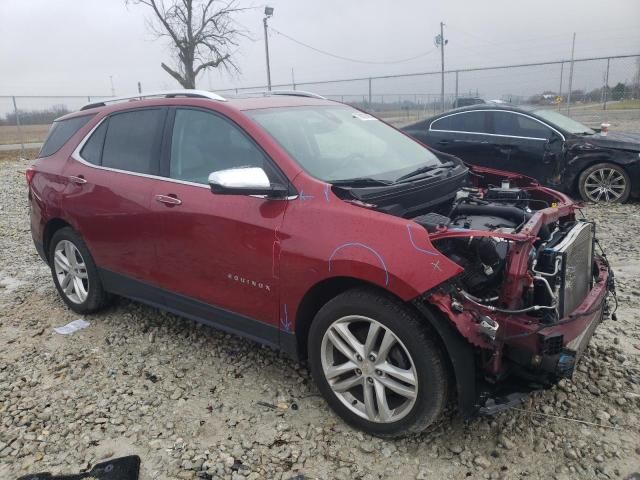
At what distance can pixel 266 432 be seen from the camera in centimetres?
290

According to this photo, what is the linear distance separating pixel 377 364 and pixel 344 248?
1.99 feet

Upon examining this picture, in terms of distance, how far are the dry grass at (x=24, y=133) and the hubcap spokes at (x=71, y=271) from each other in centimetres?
A: 1794

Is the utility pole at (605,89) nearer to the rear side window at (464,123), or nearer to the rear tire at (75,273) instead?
the rear side window at (464,123)

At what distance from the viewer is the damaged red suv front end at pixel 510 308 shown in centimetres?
238

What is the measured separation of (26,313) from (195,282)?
2.23 metres

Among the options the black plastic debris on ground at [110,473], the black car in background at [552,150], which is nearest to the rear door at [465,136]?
the black car in background at [552,150]

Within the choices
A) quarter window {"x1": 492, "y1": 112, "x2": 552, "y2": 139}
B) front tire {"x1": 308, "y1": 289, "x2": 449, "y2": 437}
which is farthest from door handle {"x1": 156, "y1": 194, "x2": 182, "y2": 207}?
quarter window {"x1": 492, "y1": 112, "x2": 552, "y2": 139}

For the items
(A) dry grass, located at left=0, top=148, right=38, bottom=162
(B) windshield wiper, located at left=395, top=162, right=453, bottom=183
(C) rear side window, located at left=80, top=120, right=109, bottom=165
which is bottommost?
(A) dry grass, located at left=0, top=148, right=38, bottom=162

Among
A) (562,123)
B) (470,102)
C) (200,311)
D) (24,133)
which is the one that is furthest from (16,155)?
(200,311)

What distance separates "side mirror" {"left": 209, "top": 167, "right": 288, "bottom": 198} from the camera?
9.16ft

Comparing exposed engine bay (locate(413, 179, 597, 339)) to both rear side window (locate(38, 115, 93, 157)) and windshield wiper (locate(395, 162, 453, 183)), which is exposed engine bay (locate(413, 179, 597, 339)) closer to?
windshield wiper (locate(395, 162, 453, 183))

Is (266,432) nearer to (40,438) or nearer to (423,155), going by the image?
(40,438)

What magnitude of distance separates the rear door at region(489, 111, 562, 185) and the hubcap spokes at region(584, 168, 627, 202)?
57 cm

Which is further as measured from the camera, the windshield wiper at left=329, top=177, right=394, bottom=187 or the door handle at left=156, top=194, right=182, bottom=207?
the door handle at left=156, top=194, right=182, bottom=207
